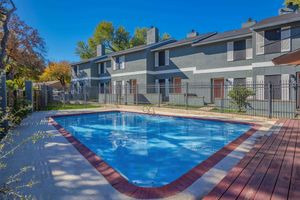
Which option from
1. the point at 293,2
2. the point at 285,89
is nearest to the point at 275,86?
the point at 285,89

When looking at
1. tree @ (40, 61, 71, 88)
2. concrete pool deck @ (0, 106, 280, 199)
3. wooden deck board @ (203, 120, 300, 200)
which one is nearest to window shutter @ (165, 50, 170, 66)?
concrete pool deck @ (0, 106, 280, 199)

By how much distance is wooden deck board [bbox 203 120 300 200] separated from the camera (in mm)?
3223

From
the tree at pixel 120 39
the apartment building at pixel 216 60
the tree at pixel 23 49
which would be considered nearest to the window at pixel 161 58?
the apartment building at pixel 216 60

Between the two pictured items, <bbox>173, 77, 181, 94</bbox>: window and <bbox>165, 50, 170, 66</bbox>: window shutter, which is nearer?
<bbox>173, 77, 181, 94</bbox>: window

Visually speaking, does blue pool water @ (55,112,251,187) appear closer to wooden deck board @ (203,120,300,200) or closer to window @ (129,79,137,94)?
wooden deck board @ (203,120,300,200)

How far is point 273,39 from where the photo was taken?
49.3ft

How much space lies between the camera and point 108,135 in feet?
33.2

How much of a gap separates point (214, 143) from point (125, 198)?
220 inches

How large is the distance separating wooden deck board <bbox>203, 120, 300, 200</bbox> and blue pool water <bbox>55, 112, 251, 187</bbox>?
61.7 inches

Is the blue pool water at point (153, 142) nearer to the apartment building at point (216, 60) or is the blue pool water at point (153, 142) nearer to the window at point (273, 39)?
the apartment building at point (216, 60)

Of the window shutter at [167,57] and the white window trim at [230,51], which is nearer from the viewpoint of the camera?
the white window trim at [230,51]

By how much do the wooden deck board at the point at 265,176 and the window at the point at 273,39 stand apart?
11.1 meters

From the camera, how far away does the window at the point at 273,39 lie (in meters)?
14.9

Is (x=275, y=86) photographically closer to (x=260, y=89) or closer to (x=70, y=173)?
(x=260, y=89)
